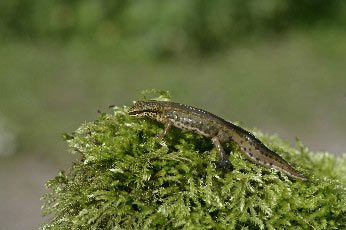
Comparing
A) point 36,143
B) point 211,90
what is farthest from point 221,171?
point 211,90

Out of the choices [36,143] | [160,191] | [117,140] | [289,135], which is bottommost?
[160,191]

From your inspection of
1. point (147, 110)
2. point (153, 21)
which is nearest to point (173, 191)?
point (147, 110)

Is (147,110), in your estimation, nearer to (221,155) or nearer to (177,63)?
(221,155)

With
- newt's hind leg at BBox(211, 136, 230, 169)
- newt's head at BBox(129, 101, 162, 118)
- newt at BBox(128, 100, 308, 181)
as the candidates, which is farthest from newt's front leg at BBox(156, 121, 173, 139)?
newt's hind leg at BBox(211, 136, 230, 169)

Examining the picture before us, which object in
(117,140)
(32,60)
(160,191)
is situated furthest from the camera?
(32,60)

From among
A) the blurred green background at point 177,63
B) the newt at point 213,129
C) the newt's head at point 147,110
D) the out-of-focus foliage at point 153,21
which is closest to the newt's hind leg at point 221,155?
the newt at point 213,129

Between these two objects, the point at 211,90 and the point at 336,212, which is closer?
the point at 336,212

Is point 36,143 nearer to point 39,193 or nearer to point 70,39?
point 39,193

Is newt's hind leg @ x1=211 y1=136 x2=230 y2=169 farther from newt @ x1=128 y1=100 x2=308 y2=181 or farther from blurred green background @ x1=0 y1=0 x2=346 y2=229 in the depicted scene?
blurred green background @ x1=0 y1=0 x2=346 y2=229
